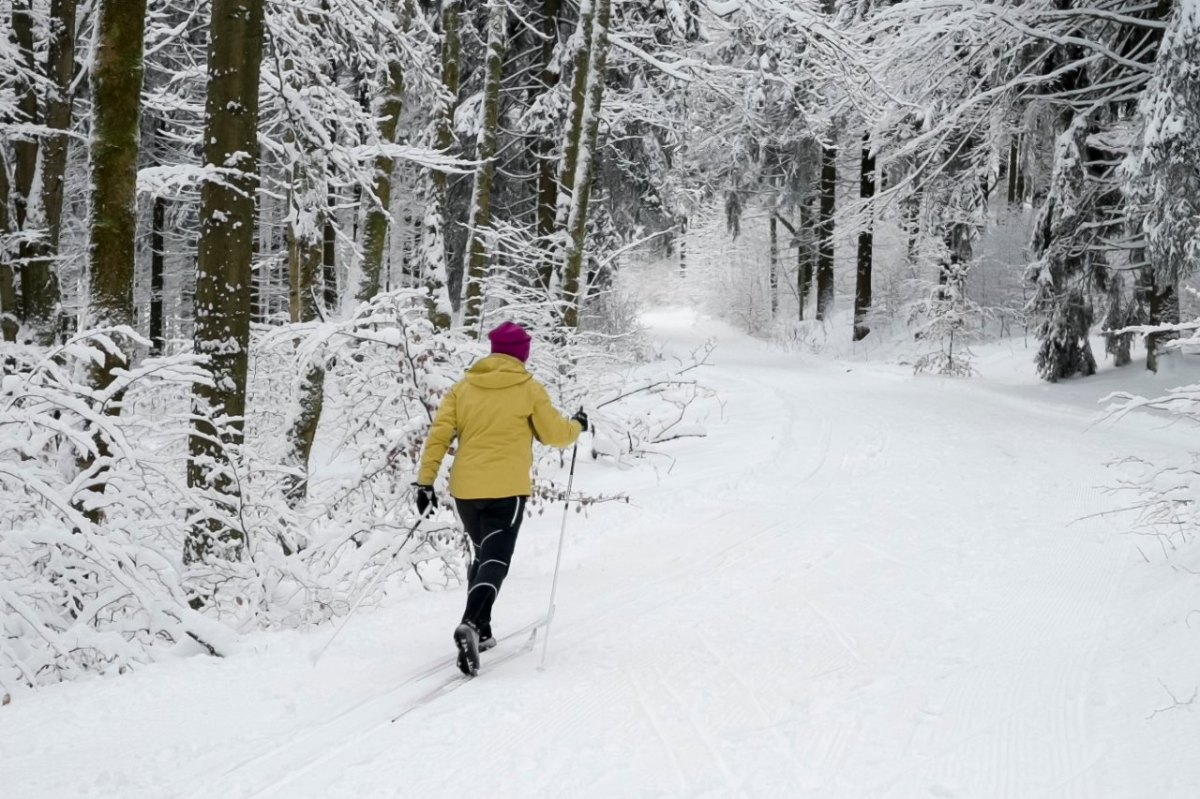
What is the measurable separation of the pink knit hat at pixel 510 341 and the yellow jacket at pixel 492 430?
0.04m

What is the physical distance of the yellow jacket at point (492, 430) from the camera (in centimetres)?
515

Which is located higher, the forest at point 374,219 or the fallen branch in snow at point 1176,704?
the forest at point 374,219

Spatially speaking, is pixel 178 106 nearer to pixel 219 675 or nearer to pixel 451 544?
pixel 451 544

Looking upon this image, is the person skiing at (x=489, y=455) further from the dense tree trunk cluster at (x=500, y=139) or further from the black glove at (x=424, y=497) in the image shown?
the dense tree trunk cluster at (x=500, y=139)

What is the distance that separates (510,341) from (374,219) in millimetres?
5488

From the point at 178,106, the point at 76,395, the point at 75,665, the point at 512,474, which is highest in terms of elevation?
the point at 178,106

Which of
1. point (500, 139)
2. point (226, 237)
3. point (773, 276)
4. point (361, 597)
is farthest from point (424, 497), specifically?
point (773, 276)

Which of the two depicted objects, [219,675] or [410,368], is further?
[410,368]

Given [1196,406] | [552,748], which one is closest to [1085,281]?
[1196,406]

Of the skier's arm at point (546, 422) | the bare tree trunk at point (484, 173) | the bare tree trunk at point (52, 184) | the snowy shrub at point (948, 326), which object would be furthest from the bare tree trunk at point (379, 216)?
the snowy shrub at point (948, 326)

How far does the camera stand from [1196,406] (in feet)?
18.5

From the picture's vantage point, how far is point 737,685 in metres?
4.61

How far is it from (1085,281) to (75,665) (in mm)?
16200

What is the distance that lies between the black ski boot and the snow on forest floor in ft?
0.34
